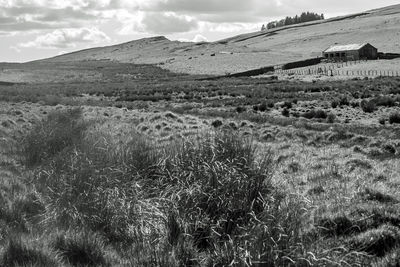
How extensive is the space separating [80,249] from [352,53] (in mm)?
98499

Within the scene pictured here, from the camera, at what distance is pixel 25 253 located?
7074 mm

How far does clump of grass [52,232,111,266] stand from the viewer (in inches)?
290

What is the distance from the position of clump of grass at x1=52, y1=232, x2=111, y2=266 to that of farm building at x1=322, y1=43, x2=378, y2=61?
3809 inches

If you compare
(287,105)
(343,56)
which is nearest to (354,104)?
(287,105)

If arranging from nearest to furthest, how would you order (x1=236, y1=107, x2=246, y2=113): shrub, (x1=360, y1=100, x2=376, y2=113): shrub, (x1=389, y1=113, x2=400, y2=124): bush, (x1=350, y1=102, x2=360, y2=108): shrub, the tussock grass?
1. the tussock grass
2. (x1=389, y1=113, x2=400, y2=124): bush
3. (x1=360, y1=100, x2=376, y2=113): shrub
4. (x1=350, y1=102, x2=360, y2=108): shrub
5. (x1=236, y1=107, x2=246, y2=113): shrub

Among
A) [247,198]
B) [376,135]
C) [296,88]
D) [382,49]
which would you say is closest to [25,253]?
[247,198]

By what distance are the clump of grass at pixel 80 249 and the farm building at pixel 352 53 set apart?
96.8 metres

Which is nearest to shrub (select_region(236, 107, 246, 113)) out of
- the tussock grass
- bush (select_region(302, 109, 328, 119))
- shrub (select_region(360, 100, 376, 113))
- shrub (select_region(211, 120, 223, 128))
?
bush (select_region(302, 109, 328, 119))

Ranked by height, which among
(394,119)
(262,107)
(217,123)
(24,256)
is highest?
(24,256)

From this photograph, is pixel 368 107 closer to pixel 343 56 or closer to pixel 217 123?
pixel 217 123

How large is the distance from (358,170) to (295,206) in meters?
5.42

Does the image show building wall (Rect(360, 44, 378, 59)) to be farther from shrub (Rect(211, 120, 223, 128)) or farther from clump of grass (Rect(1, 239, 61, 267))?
clump of grass (Rect(1, 239, 61, 267))

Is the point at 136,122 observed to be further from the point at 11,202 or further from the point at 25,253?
the point at 25,253

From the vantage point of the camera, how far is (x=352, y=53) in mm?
100750
